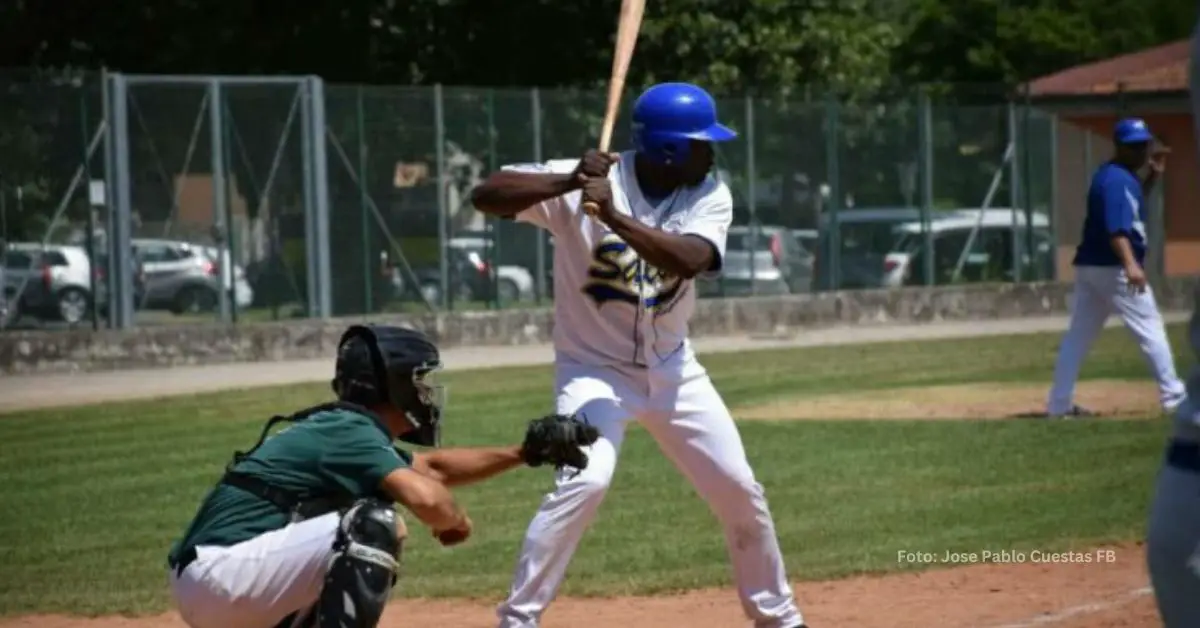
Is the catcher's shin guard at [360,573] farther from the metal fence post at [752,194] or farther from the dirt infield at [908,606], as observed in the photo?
the metal fence post at [752,194]

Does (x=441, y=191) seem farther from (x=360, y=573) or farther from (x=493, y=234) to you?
(x=360, y=573)

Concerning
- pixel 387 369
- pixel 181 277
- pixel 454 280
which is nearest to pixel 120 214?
pixel 181 277

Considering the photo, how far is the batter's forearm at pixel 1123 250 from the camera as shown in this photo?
14719 mm

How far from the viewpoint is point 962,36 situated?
56.5 m

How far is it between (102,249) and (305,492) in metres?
16.7

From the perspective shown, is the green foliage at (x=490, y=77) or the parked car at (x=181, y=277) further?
the green foliage at (x=490, y=77)

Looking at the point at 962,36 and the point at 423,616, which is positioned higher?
the point at 962,36

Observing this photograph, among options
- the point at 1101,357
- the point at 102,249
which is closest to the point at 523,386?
the point at 102,249

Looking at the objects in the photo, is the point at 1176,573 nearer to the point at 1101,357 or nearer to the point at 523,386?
the point at 523,386

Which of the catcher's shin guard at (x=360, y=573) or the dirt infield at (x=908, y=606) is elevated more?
the catcher's shin guard at (x=360, y=573)

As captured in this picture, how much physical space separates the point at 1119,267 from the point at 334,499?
9.96m

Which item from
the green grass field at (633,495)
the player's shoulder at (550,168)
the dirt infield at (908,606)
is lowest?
the green grass field at (633,495)

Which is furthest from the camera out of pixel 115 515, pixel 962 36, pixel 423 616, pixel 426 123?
pixel 962 36


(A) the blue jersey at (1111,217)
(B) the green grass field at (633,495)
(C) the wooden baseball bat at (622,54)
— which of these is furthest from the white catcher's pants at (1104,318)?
(C) the wooden baseball bat at (622,54)
